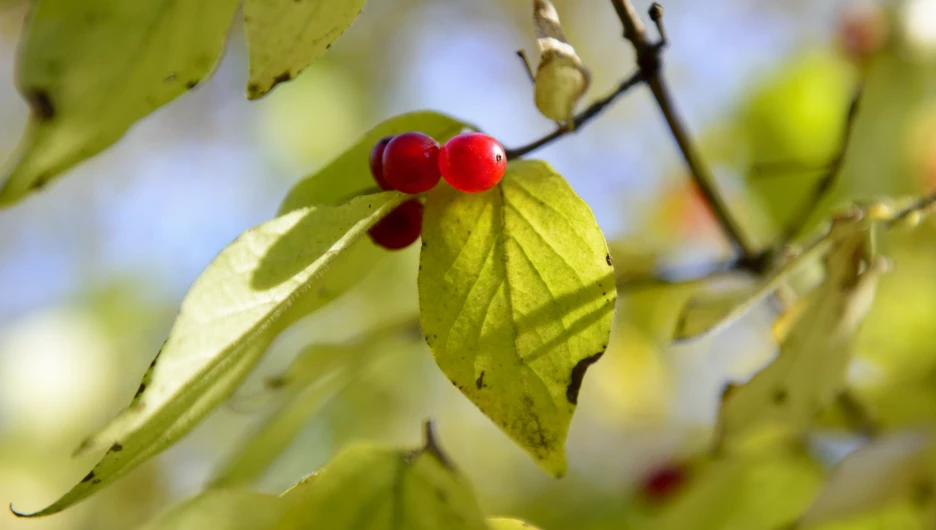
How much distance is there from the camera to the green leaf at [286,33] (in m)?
0.46

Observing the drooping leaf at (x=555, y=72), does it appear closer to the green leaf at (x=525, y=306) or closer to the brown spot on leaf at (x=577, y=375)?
the green leaf at (x=525, y=306)

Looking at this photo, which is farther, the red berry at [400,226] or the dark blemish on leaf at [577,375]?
the red berry at [400,226]

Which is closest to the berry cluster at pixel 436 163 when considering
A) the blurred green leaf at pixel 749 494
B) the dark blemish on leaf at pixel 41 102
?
the dark blemish on leaf at pixel 41 102

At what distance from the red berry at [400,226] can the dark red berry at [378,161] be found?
0.03 m

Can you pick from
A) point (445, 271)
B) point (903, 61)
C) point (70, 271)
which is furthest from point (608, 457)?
point (70, 271)

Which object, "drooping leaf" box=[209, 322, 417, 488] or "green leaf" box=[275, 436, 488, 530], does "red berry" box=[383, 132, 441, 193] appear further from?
"drooping leaf" box=[209, 322, 417, 488]

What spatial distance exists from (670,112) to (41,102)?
0.52 meters

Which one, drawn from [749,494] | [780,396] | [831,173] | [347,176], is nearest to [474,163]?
[347,176]

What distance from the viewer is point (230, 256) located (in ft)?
1.53

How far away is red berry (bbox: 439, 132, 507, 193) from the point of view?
54 cm

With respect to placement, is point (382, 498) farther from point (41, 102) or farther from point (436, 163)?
point (41, 102)

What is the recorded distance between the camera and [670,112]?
0.73 m

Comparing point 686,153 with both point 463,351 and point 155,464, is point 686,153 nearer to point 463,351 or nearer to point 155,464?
point 463,351

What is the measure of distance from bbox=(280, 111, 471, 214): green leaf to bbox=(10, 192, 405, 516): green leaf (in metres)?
0.14
